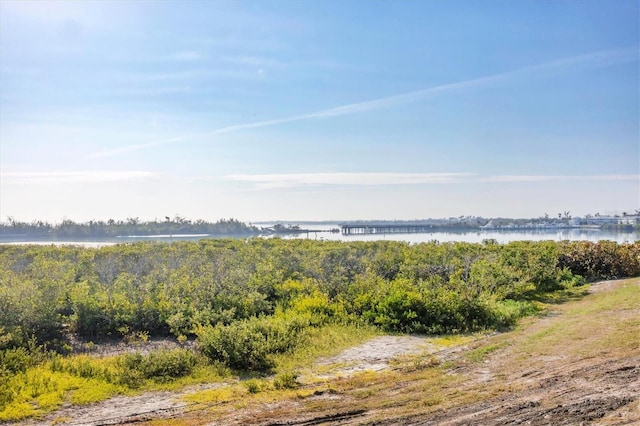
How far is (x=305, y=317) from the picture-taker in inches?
433

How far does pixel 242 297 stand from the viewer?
38.7 ft

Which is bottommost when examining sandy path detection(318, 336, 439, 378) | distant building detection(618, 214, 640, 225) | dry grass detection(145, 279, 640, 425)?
sandy path detection(318, 336, 439, 378)

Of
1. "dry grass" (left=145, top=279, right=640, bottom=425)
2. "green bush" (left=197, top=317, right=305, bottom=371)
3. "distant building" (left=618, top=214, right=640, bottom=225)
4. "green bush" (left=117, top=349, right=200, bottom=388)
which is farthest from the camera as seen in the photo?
"distant building" (left=618, top=214, right=640, bottom=225)

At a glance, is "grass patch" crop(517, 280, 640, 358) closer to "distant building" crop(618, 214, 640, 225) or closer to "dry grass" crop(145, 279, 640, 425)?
"dry grass" crop(145, 279, 640, 425)

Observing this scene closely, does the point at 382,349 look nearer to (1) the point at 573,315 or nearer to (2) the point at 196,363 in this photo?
(2) the point at 196,363

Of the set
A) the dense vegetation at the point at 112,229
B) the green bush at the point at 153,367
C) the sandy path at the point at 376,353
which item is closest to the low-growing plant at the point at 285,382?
the sandy path at the point at 376,353

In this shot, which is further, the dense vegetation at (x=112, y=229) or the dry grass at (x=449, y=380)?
the dense vegetation at (x=112, y=229)

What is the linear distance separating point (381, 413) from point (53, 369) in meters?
5.27

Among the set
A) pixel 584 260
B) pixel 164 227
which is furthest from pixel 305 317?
pixel 164 227

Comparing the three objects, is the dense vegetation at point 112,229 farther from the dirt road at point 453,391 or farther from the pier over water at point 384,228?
the dirt road at point 453,391

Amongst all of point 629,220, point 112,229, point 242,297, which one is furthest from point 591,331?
point 629,220

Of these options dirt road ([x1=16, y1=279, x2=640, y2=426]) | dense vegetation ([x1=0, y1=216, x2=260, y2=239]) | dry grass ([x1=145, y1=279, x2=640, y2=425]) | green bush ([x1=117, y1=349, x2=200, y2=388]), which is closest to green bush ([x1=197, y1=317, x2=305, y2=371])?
green bush ([x1=117, y1=349, x2=200, y2=388])

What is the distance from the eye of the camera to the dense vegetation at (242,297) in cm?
852

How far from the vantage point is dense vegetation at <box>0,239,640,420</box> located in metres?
8.52
